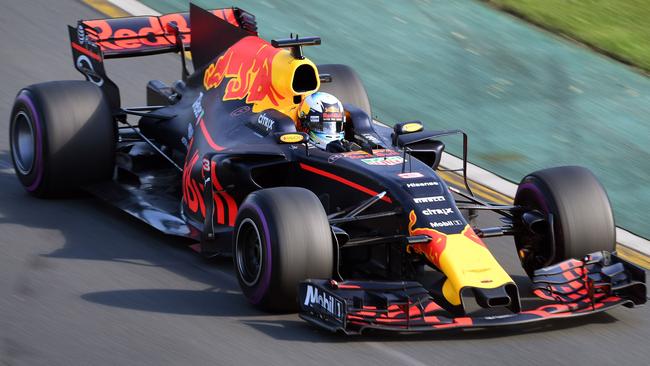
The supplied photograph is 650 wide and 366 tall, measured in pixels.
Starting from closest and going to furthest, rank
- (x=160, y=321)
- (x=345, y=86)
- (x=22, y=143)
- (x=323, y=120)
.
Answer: (x=160, y=321) < (x=323, y=120) < (x=22, y=143) < (x=345, y=86)

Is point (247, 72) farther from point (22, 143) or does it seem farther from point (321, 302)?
point (321, 302)

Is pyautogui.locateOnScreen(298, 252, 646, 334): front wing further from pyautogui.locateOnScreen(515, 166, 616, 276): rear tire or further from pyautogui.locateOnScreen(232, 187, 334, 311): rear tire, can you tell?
pyautogui.locateOnScreen(515, 166, 616, 276): rear tire

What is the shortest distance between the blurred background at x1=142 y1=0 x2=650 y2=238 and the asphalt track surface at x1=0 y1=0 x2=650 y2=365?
9.45 feet

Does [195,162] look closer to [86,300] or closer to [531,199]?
[86,300]

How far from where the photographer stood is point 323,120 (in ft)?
35.8

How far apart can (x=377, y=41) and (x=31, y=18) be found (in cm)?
474

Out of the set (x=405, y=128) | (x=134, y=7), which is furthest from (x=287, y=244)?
(x=134, y=7)

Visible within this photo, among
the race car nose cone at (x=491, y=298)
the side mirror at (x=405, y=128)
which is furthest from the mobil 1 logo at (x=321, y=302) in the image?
the side mirror at (x=405, y=128)

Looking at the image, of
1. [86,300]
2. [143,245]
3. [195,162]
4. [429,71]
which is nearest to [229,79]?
[195,162]

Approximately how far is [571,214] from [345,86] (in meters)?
3.79

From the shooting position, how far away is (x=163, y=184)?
1241 centimetres

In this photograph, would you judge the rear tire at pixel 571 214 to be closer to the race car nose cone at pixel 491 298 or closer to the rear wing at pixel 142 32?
the race car nose cone at pixel 491 298

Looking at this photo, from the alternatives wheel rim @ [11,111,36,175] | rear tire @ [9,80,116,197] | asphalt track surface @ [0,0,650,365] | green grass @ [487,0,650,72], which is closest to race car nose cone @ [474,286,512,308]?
asphalt track surface @ [0,0,650,365]

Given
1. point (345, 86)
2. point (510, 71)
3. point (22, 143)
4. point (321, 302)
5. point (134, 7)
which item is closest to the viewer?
point (321, 302)
